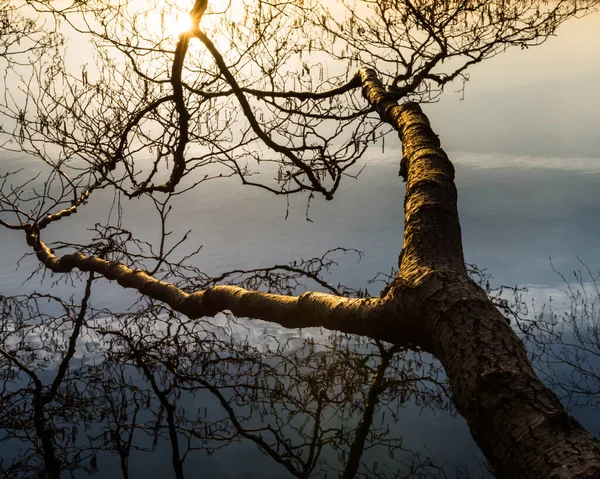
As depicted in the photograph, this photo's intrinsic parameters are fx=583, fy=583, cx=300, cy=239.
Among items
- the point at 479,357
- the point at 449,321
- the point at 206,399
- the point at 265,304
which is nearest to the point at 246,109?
the point at 265,304

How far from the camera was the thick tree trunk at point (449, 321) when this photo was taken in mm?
1603

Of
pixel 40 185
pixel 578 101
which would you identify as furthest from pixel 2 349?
pixel 578 101

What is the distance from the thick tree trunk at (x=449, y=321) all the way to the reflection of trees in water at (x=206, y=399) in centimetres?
82

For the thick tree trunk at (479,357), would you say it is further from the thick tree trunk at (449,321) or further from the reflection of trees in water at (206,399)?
the reflection of trees in water at (206,399)

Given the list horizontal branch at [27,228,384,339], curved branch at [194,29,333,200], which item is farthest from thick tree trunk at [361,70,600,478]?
curved branch at [194,29,333,200]

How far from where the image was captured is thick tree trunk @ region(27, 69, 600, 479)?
1603 millimetres

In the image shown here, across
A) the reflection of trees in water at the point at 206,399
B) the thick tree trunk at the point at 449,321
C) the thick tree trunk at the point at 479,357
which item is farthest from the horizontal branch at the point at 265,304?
the reflection of trees in water at the point at 206,399

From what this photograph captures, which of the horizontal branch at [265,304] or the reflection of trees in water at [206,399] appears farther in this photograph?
the reflection of trees in water at [206,399]

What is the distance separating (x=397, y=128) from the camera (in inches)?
174

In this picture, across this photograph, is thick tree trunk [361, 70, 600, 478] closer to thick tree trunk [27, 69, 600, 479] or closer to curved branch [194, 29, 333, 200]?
thick tree trunk [27, 69, 600, 479]

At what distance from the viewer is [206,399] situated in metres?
4.48

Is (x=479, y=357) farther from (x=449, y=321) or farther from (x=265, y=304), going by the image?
(x=265, y=304)

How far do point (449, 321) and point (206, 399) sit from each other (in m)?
2.79

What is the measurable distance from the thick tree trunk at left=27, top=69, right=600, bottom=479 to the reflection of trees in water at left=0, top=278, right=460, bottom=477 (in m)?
0.82
